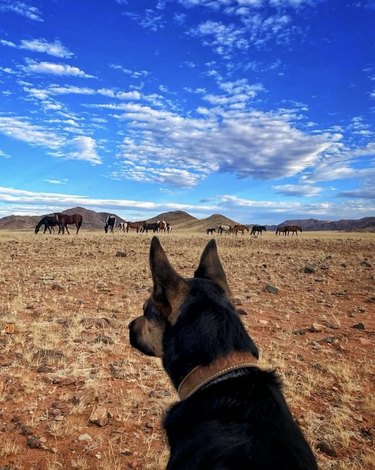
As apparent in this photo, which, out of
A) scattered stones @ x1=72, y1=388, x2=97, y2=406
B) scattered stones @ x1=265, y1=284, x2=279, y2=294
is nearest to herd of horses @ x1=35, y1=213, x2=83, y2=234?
scattered stones @ x1=265, y1=284, x2=279, y2=294

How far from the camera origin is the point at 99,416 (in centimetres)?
492

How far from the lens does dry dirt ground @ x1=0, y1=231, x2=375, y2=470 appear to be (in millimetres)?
4449

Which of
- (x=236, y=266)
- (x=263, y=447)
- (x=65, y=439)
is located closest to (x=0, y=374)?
(x=65, y=439)

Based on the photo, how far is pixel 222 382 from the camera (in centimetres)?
258

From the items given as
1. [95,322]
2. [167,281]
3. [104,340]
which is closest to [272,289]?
[95,322]

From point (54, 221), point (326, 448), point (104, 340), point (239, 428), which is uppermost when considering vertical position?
point (54, 221)

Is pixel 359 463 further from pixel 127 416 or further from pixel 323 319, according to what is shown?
pixel 323 319

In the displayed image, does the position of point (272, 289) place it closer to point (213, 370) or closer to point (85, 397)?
point (85, 397)

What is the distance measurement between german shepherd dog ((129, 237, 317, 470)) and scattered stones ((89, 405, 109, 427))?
1.97 meters

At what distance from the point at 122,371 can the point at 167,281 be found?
3.84 m

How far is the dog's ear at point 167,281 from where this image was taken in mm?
3064

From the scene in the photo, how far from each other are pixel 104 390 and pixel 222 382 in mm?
3629

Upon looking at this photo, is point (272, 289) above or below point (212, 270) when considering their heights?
below

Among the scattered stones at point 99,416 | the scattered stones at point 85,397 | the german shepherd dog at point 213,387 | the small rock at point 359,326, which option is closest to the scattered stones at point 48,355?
the scattered stones at point 85,397
